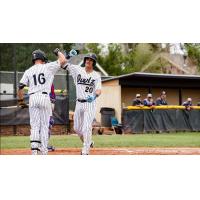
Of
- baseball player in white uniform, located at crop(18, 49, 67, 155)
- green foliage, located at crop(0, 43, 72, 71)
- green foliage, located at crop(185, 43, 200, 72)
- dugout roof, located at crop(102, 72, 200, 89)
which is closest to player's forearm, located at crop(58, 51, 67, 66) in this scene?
baseball player in white uniform, located at crop(18, 49, 67, 155)

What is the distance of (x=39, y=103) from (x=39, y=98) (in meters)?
0.07

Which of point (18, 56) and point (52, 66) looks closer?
point (52, 66)

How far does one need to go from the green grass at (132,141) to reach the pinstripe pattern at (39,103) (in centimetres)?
249

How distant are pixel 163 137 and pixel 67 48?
252cm

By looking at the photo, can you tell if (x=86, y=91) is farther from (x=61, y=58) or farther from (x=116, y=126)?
(x=116, y=126)

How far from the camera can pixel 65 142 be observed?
1095 centimetres

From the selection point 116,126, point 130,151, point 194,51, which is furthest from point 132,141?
point 194,51

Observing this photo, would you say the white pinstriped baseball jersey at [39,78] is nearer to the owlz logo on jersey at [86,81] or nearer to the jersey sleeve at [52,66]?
the jersey sleeve at [52,66]

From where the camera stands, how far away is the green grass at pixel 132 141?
10.4 meters

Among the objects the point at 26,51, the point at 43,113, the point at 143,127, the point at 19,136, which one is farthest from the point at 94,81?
the point at 26,51

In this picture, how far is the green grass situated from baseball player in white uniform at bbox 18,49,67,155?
8.17 ft

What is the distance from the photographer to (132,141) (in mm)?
11445

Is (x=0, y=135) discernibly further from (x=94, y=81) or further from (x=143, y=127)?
(x=94, y=81)

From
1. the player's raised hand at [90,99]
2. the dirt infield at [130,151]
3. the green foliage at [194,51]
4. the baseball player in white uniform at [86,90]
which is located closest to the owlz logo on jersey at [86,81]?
the baseball player in white uniform at [86,90]
